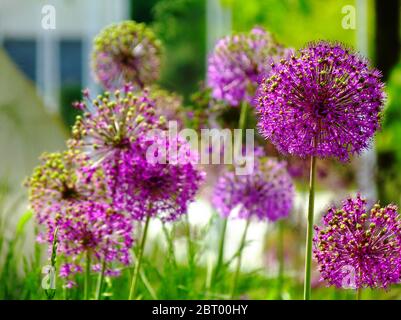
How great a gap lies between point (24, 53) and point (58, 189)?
12760 mm

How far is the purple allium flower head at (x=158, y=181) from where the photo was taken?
2693 millimetres

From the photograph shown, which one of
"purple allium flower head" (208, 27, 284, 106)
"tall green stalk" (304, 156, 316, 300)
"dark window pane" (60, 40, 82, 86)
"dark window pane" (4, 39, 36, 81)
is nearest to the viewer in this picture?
"tall green stalk" (304, 156, 316, 300)

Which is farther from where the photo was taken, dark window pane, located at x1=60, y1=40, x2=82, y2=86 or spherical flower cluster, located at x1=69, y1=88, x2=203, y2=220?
dark window pane, located at x1=60, y1=40, x2=82, y2=86

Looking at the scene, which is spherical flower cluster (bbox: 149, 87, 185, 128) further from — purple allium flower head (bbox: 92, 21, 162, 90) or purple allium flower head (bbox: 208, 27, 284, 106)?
purple allium flower head (bbox: 208, 27, 284, 106)

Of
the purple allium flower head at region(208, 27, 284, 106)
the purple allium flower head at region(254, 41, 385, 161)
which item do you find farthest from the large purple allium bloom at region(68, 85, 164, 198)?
the purple allium flower head at region(208, 27, 284, 106)

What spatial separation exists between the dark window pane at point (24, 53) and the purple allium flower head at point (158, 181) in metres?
12.8

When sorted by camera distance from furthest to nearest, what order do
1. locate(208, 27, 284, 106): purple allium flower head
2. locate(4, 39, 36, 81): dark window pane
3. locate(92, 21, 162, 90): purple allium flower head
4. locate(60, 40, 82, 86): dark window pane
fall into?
locate(60, 40, 82, 86): dark window pane
locate(4, 39, 36, 81): dark window pane
locate(92, 21, 162, 90): purple allium flower head
locate(208, 27, 284, 106): purple allium flower head

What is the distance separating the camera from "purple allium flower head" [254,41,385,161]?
229cm

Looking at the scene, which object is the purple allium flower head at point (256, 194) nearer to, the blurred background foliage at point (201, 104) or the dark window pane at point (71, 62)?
the blurred background foliage at point (201, 104)

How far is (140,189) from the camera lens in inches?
107

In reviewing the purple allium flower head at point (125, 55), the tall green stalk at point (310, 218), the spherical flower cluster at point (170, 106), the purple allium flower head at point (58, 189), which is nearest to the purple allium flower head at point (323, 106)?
the tall green stalk at point (310, 218)

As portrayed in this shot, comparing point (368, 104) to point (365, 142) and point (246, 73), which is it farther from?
point (246, 73)

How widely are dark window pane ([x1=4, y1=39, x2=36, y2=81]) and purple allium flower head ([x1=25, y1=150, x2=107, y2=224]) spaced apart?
12.5 metres
